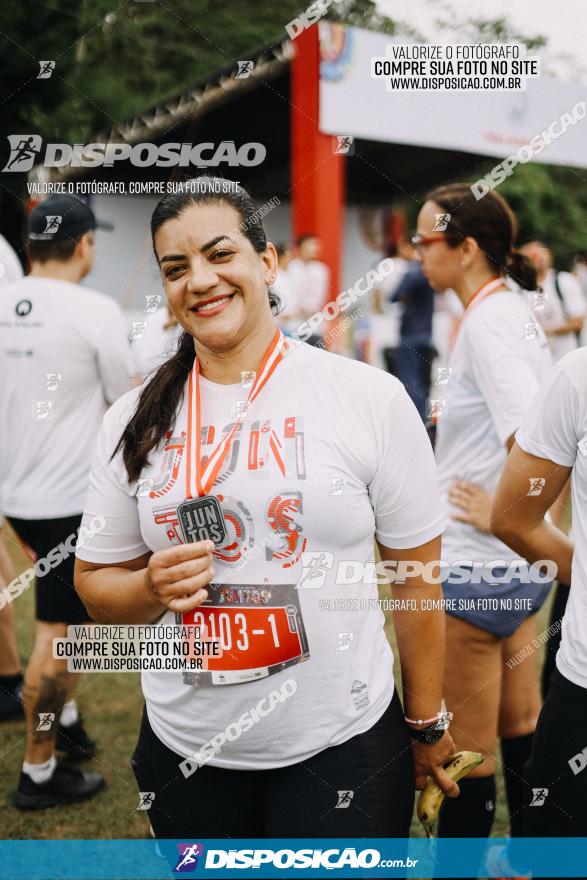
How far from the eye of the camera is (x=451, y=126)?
6.93 m

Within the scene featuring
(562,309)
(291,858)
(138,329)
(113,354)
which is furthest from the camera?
(562,309)

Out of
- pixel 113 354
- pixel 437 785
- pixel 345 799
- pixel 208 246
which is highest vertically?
pixel 208 246

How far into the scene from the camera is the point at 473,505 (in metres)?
2.34

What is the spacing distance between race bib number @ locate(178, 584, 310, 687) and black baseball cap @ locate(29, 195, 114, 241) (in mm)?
1828

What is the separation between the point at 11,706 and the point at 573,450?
2.92 m

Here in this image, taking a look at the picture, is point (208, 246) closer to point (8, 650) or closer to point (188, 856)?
point (188, 856)

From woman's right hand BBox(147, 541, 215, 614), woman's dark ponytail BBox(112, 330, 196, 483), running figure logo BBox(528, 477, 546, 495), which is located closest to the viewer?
woman's right hand BBox(147, 541, 215, 614)

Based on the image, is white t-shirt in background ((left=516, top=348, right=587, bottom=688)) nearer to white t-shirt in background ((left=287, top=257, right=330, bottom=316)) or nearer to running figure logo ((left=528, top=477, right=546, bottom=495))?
running figure logo ((left=528, top=477, right=546, bottom=495))

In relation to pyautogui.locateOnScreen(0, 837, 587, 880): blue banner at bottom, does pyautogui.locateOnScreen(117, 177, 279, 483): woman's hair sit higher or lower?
higher

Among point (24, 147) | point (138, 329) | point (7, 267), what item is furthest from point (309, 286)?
point (24, 147)

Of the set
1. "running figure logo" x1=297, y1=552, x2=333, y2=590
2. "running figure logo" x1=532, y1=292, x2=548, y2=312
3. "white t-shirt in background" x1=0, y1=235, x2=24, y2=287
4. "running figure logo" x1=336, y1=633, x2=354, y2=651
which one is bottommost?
"running figure logo" x1=336, y1=633, x2=354, y2=651

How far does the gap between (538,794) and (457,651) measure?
2.16 ft

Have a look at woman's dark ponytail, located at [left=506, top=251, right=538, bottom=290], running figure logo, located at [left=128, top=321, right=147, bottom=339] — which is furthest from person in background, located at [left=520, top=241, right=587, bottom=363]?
woman's dark ponytail, located at [left=506, top=251, right=538, bottom=290]

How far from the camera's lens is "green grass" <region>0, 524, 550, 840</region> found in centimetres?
286
